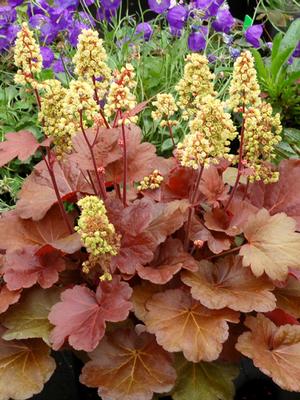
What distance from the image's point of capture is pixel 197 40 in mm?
2168

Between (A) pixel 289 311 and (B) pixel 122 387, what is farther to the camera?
(A) pixel 289 311

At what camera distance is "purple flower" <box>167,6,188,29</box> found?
212 cm

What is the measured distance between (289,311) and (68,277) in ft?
1.54

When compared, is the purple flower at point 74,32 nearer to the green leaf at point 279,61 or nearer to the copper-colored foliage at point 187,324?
the green leaf at point 279,61

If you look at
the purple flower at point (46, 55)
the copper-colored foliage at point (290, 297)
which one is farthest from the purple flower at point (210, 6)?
the copper-colored foliage at point (290, 297)

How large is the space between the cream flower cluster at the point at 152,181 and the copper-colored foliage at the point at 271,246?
0.80 ft

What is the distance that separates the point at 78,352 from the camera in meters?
1.32

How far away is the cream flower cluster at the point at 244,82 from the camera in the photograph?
116cm

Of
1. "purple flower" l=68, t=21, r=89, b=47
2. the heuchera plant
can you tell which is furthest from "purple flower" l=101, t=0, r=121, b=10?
the heuchera plant

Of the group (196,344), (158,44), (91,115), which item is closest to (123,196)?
(91,115)

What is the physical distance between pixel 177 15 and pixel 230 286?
117 cm

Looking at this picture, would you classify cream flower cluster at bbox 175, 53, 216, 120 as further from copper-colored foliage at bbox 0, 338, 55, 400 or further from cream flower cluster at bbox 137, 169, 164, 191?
copper-colored foliage at bbox 0, 338, 55, 400

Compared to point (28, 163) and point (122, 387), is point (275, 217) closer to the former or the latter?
point (122, 387)

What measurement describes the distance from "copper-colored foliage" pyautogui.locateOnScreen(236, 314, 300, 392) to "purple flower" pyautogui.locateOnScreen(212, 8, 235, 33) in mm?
1237
